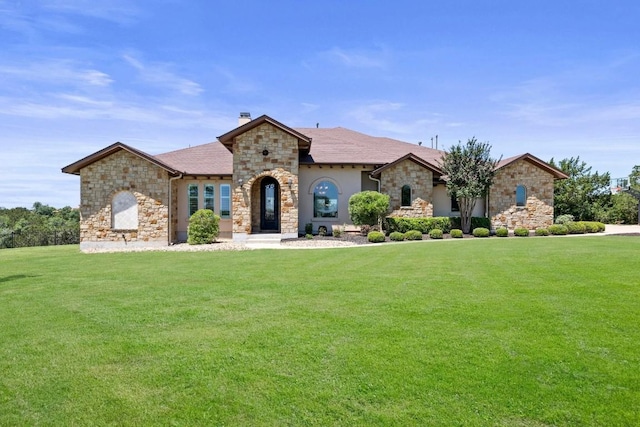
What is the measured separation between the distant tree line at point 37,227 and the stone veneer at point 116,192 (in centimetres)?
869

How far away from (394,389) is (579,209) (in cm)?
3129

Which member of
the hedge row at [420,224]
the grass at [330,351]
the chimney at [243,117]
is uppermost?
the chimney at [243,117]

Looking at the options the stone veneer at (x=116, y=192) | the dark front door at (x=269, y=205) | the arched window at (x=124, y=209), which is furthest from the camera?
the dark front door at (x=269, y=205)

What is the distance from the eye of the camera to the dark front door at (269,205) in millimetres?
23266

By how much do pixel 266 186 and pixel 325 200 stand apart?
3.66 meters

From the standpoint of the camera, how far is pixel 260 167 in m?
21.0

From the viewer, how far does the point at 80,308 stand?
6.83 meters

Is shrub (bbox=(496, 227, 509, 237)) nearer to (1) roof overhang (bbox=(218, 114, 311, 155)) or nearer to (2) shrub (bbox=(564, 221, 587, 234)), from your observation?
(2) shrub (bbox=(564, 221, 587, 234))

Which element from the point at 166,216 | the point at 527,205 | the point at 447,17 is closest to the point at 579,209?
the point at 527,205

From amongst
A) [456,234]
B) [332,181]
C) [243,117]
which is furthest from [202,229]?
[456,234]

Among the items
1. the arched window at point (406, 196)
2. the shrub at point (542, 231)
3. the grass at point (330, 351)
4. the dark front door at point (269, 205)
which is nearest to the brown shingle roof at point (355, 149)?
the arched window at point (406, 196)

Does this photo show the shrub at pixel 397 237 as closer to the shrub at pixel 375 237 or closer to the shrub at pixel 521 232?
the shrub at pixel 375 237

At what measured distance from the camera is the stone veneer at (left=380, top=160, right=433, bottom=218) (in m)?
22.5

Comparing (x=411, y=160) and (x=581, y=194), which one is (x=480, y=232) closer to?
(x=411, y=160)
